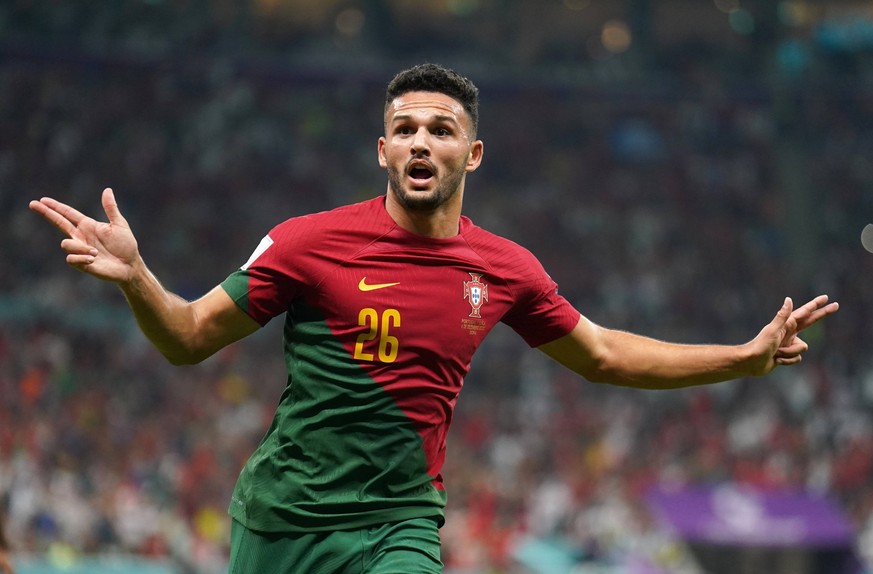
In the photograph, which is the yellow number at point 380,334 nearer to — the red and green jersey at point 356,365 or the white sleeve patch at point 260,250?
the red and green jersey at point 356,365

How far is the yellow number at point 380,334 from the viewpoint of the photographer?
143 inches

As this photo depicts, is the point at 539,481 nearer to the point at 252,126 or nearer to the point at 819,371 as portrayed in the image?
the point at 819,371

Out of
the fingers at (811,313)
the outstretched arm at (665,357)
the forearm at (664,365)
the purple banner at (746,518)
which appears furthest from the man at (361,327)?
the purple banner at (746,518)

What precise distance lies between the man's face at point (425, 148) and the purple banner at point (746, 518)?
1256 centimetres

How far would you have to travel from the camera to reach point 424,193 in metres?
3.78

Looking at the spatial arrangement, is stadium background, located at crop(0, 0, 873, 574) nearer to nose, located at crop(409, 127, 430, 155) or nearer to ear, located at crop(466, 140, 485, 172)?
ear, located at crop(466, 140, 485, 172)

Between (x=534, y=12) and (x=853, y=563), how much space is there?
1361 cm

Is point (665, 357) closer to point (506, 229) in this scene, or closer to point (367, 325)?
point (367, 325)

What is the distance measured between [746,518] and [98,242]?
45.4 ft

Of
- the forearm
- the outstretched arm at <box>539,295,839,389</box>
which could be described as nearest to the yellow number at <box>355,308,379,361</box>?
the outstretched arm at <box>539,295,839,389</box>

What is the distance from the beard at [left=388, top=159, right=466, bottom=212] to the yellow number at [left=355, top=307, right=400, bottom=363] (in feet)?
1.24

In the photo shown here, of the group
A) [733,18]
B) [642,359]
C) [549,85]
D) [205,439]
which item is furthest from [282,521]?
[733,18]

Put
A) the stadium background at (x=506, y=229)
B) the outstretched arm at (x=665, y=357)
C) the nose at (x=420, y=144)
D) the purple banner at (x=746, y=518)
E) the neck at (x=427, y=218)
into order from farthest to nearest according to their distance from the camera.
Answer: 1. the purple banner at (x=746, y=518)
2. the stadium background at (x=506, y=229)
3. the outstretched arm at (x=665, y=357)
4. the neck at (x=427, y=218)
5. the nose at (x=420, y=144)

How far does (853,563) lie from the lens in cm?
1590
